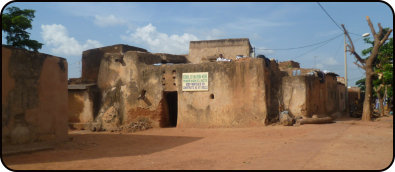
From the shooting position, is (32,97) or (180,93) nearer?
(32,97)

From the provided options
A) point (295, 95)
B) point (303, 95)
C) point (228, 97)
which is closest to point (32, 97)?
point (228, 97)

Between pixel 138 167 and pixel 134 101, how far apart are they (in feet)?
31.8

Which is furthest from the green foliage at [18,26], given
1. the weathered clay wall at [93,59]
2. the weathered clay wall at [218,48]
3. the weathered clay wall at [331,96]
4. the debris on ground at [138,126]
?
the weathered clay wall at [331,96]

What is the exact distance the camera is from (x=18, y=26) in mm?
16719

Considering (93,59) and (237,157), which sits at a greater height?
(93,59)

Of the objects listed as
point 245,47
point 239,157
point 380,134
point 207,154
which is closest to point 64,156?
point 207,154

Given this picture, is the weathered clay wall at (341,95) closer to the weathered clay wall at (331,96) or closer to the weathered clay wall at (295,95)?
the weathered clay wall at (331,96)

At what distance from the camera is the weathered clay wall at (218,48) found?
2481cm

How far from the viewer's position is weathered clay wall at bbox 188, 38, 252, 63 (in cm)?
2481

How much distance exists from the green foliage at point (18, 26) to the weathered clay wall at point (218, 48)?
440 inches

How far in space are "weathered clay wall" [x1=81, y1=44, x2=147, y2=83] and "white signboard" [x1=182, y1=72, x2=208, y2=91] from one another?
673cm

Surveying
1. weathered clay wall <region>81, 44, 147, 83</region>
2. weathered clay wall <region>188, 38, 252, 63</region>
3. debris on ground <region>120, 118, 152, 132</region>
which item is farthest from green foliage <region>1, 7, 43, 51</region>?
weathered clay wall <region>188, 38, 252, 63</region>

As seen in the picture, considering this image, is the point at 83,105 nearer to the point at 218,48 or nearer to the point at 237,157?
the point at 237,157

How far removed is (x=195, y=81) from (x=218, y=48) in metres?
11.6
